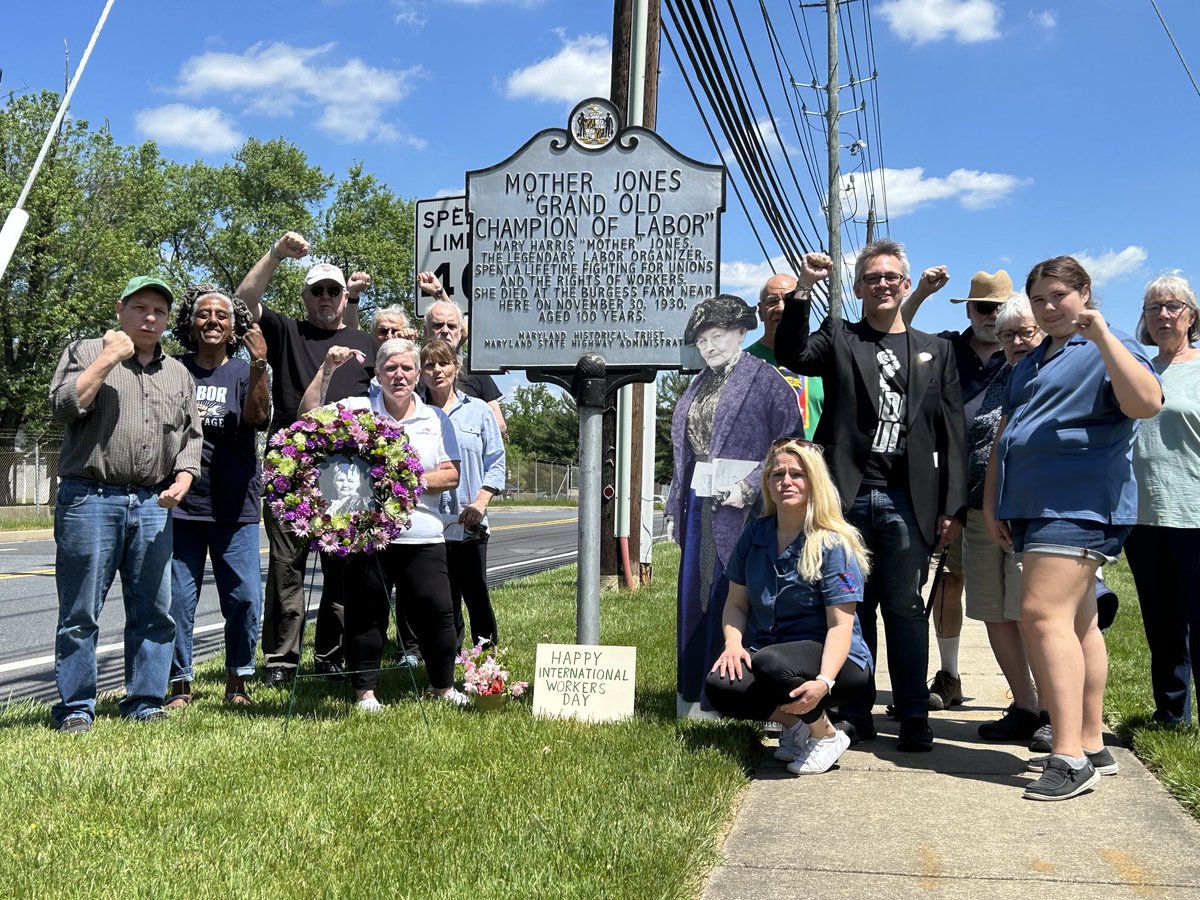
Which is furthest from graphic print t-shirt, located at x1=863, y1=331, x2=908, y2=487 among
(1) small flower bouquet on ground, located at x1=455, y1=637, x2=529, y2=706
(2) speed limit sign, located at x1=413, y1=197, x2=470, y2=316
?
(2) speed limit sign, located at x1=413, y1=197, x2=470, y2=316

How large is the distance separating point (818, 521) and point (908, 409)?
74 centimetres

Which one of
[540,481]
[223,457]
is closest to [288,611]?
[223,457]

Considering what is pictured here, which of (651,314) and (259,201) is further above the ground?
(259,201)

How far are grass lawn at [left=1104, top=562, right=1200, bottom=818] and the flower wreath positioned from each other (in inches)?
130

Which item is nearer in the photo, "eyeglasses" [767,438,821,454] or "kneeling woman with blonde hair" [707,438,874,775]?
"kneeling woman with blonde hair" [707,438,874,775]

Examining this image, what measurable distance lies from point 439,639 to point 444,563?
37cm

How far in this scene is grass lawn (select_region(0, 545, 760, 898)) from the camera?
301 cm

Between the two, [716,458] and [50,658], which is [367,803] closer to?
[716,458]

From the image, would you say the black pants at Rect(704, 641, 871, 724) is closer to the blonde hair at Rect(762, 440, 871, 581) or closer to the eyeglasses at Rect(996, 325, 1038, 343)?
the blonde hair at Rect(762, 440, 871, 581)

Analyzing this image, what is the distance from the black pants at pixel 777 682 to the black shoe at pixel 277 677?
2.75 m

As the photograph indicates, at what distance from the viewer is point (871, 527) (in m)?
4.84

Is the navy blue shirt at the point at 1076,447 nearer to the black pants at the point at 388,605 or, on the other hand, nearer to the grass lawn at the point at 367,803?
the grass lawn at the point at 367,803

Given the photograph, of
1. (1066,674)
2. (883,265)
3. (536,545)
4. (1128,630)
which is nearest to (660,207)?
(883,265)

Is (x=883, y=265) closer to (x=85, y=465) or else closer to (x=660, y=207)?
(x=660, y=207)
